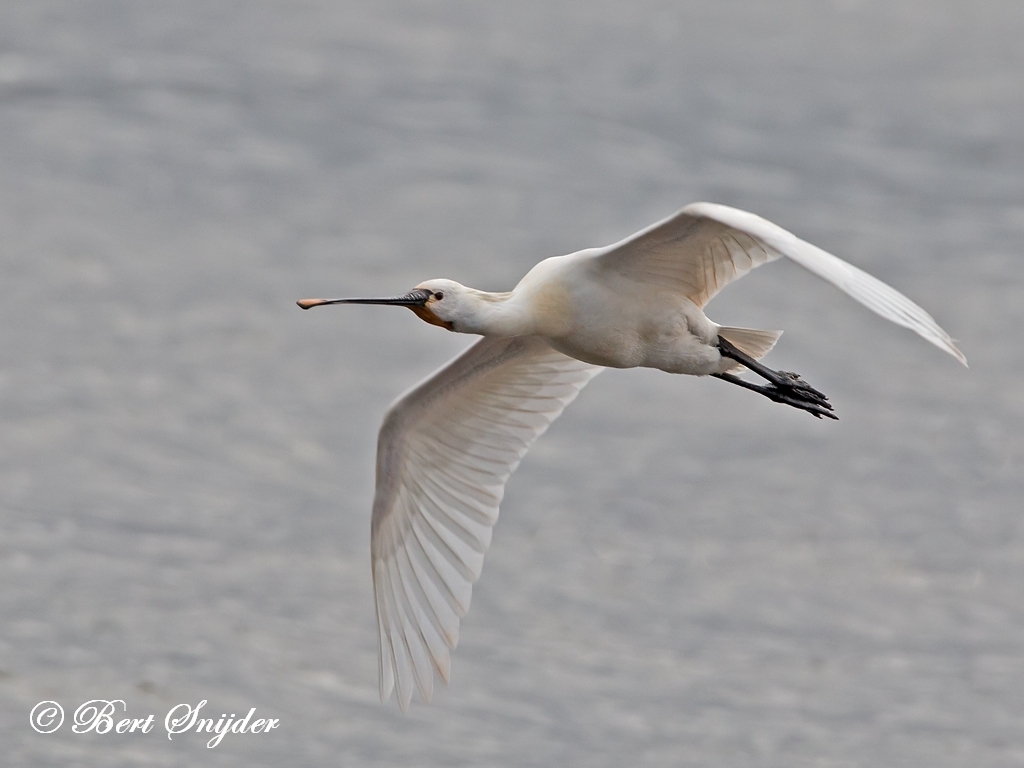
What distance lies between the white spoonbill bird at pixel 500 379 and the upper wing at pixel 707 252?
0.01 meters

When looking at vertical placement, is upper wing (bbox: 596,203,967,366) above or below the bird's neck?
above

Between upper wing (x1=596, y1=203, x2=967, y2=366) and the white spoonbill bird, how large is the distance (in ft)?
0.04

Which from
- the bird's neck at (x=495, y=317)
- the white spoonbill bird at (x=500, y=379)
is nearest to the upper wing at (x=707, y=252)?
the white spoonbill bird at (x=500, y=379)

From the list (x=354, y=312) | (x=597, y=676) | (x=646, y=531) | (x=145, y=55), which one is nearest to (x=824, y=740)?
(x=597, y=676)

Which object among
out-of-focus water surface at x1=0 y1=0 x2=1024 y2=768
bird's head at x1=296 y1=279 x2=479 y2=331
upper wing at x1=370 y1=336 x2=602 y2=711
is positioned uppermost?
bird's head at x1=296 y1=279 x2=479 y2=331

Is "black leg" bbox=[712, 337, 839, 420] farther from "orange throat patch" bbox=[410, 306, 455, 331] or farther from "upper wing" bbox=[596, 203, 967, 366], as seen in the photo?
"orange throat patch" bbox=[410, 306, 455, 331]

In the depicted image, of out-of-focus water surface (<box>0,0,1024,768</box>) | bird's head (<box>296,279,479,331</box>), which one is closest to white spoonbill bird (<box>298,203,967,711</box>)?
bird's head (<box>296,279,479,331</box>)

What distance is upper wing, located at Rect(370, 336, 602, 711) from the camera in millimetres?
10992

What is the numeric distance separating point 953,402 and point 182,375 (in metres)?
8.22

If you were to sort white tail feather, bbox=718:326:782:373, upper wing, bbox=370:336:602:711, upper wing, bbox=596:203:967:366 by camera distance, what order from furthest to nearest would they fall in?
upper wing, bbox=370:336:602:711
white tail feather, bbox=718:326:782:373
upper wing, bbox=596:203:967:366

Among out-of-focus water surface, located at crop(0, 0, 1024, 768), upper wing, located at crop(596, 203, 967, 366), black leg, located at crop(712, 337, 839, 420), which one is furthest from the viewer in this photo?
out-of-focus water surface, located at crop(0, 0, 1024, 768)

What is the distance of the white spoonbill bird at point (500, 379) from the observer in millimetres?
9664

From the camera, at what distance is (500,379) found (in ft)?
36.7

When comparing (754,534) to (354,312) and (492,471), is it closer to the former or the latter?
(354,312)
